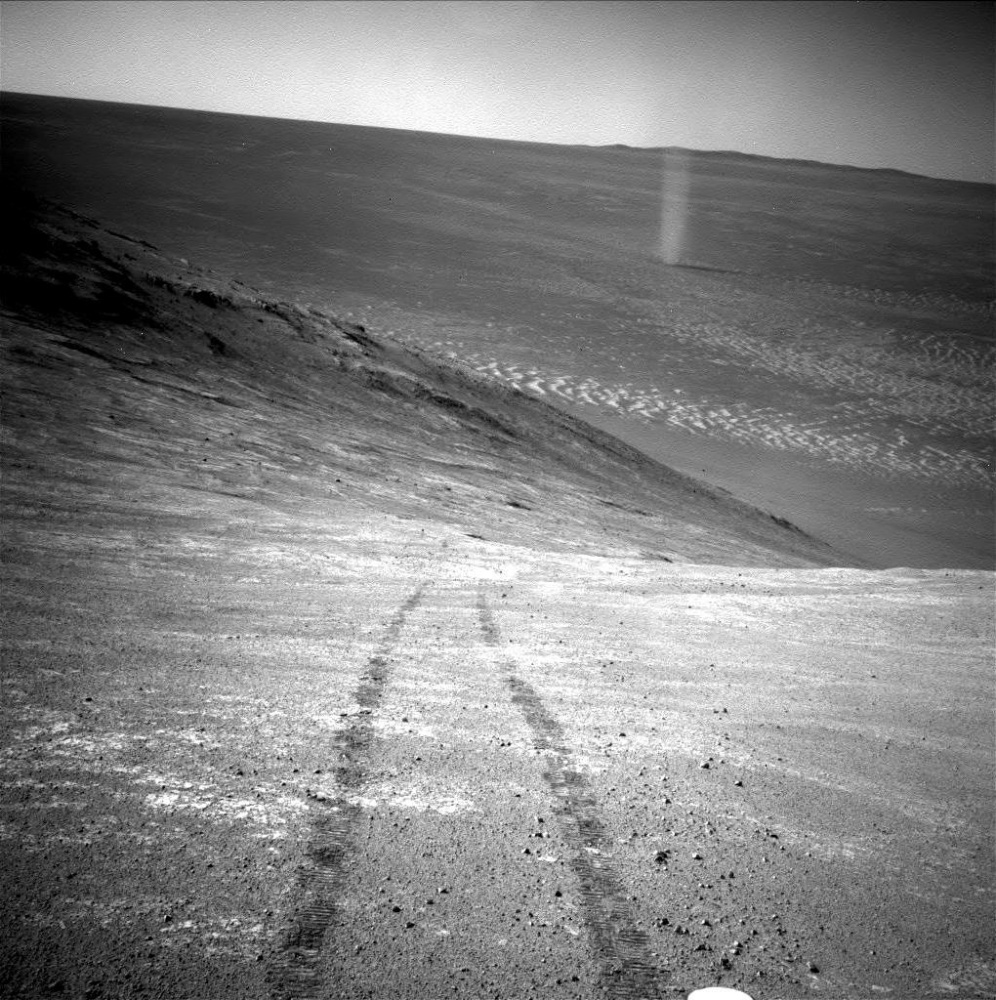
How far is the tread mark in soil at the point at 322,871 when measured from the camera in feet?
6.25

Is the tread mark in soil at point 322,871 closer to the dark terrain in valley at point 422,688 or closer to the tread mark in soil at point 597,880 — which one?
the dark terrain in valley at point 422,688

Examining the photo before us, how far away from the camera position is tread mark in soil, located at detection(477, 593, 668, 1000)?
2012mm

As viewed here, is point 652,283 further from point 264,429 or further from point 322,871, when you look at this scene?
point 322,871

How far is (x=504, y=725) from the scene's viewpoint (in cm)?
315

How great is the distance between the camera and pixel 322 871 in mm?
2223

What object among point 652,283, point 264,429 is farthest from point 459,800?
point 652,283

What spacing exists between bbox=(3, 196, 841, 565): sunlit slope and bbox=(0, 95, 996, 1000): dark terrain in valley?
0.06m

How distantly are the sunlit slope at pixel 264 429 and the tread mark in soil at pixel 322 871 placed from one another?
2.74m

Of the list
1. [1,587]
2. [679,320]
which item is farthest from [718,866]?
[679,320]

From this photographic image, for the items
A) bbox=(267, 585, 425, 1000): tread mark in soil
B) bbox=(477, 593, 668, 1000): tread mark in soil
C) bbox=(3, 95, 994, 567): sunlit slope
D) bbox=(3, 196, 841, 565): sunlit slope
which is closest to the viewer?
bbox=(267, 585, 425, 1000): tread mark in soil

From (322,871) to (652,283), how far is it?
25756 mm

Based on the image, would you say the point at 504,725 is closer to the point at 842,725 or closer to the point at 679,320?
the point at 842,725

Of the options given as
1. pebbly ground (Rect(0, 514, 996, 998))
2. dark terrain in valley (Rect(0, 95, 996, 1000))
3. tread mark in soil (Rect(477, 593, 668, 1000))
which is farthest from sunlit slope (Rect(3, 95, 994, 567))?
tread mark in soil (Rect(477, 593, 668, 1000))

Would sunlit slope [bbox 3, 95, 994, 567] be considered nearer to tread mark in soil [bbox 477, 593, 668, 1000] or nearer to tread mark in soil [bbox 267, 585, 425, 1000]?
tread mark in soil [bbox 477, 593, 668, 1000]
